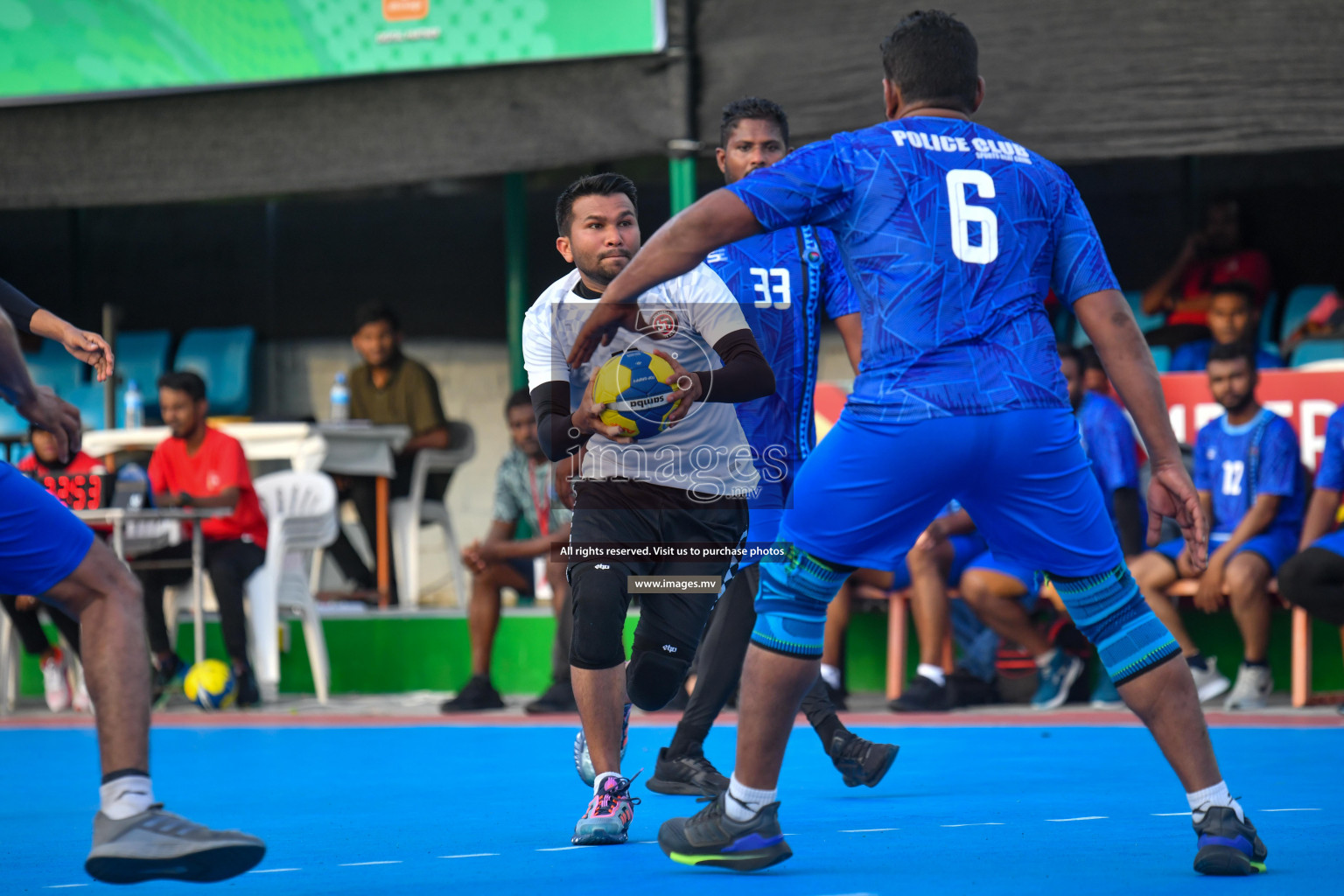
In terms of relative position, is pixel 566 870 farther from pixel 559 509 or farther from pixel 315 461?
pixel 315 461

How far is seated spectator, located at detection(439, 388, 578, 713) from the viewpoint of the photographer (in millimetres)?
8695

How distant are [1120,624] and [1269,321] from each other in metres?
8.08

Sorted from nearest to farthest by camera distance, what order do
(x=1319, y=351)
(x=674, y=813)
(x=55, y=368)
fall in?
(x=674, y=813) < (x=1319, y=351) < (x=55, y=368)

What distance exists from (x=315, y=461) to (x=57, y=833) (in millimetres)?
5345

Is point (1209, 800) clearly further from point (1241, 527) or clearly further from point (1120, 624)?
point (1241, 527)

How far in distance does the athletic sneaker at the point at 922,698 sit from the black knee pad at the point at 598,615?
4.16m

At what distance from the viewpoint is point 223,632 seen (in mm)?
9312

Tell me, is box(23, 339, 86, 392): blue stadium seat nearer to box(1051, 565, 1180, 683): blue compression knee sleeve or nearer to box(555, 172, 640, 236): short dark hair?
box(555, 172, 640, 236): short dark hair

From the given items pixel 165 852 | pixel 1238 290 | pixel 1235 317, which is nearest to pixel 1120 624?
pixel 165 852

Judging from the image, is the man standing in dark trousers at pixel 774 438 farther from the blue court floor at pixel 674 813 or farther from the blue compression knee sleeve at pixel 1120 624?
the blue compression knee sleeve at pixel 1120 624

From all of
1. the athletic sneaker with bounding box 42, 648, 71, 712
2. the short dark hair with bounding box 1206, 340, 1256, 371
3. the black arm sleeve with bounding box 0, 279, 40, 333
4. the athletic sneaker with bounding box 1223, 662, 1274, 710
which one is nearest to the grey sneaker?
the black arm sleeve with bounding box 0, 279, 40, 333

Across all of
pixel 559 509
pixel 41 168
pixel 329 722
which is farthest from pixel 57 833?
pixel 41 168

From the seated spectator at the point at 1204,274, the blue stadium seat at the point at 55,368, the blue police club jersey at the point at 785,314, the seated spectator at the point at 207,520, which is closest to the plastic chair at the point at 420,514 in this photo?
the seated spectator at the point at 207,520

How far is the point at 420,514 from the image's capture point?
11195 millimetres
